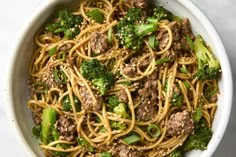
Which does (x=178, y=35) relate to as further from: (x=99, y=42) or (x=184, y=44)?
(x=99, y=42)

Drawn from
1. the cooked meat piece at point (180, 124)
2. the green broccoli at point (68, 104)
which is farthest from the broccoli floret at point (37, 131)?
the cooked meat piece at point (180, 124)

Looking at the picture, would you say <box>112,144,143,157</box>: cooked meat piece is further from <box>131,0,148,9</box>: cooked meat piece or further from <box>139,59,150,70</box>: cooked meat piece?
<box>131,0,148,9</box>: cooked meat piece

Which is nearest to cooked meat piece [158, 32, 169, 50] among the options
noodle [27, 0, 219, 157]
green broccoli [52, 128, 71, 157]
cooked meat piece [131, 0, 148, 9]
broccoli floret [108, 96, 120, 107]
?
noodle [27, 0, 219, 157]

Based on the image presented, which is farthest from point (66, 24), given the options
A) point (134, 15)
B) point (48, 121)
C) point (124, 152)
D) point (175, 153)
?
point (175, 153)

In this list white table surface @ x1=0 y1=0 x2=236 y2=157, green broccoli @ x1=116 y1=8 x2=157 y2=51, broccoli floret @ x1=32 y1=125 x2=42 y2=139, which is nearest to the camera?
green broccoli @ x1=116 y1=8 x2=157 y2=51

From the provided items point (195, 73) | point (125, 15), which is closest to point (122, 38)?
point (125, 15)
